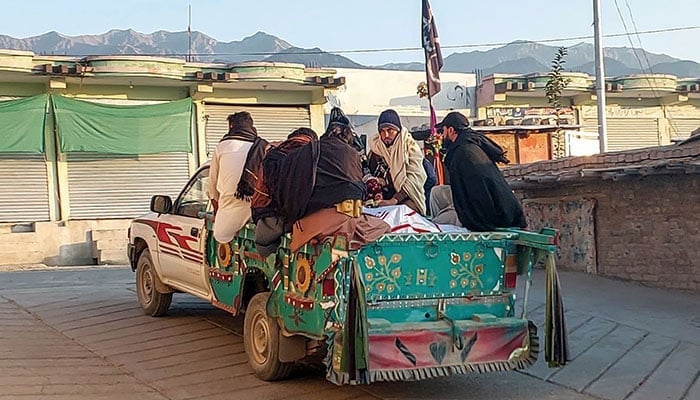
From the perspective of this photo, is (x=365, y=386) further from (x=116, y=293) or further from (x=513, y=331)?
(x=116, y=293)

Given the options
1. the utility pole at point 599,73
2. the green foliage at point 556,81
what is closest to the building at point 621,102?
the green foliage at point 556,81

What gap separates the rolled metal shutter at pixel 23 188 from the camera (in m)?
18.6

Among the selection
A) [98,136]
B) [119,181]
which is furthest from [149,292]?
[119,181]

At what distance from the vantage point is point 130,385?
6.70m

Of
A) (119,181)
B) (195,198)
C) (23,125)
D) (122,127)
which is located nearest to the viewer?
(195,198)

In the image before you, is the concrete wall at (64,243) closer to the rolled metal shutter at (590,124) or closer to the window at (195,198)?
the window at (195,198)

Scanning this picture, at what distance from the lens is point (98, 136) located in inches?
746

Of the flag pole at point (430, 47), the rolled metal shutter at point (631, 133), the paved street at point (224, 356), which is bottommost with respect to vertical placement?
the paved street at point (224, 356)

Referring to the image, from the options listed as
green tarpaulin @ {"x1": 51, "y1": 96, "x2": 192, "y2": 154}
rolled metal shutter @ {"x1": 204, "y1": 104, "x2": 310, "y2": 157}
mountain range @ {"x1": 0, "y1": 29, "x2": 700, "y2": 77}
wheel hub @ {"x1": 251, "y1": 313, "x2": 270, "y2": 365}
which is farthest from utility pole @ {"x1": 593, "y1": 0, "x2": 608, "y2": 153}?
mountain range @ {"x1": 0, "y1": 29, "x2": 700, "y2": 77}

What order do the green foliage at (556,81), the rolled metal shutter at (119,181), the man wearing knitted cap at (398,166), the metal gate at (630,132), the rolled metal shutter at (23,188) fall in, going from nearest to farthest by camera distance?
the man wearing knitted cap at (398,166), the rolled metal shutter at (23,188), the rolled metal shutter at (119,181), the green foliage at (556,81), the metal gate at (630,132)

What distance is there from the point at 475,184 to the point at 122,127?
14.0 m

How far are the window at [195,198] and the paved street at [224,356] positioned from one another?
1234 mm

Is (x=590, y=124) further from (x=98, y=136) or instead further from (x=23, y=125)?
(x=23, y=125)

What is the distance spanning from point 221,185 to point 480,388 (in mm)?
2813
